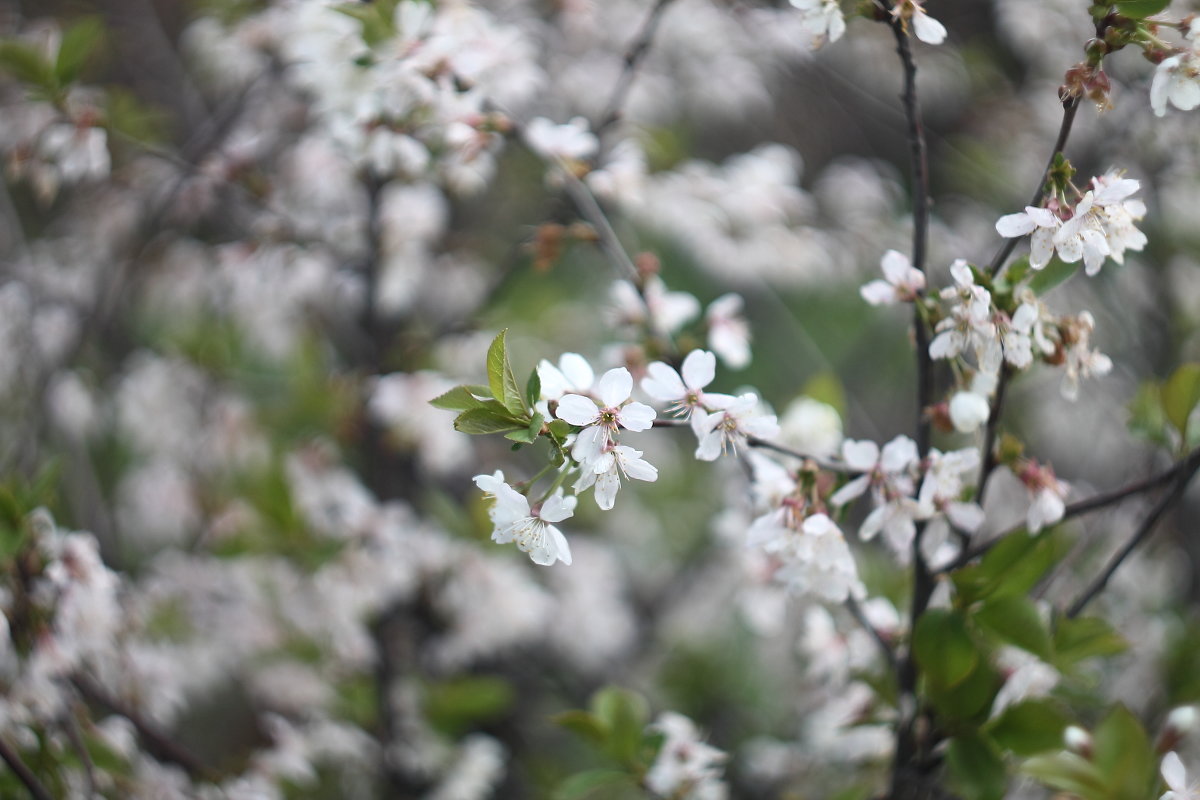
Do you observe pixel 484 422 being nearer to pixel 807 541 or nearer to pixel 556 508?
pixel 556 508

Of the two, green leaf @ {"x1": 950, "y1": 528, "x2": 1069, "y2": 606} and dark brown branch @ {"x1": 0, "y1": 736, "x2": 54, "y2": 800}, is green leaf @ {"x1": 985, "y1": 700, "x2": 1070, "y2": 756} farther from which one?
dark brown branch @ {"x1": 0, "y1": 736, "x2": 54, "y2": 800}

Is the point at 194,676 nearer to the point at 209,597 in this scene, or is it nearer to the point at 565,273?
the point at 209,597

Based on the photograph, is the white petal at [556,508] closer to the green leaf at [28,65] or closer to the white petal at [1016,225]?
the white petal at [1016,225]

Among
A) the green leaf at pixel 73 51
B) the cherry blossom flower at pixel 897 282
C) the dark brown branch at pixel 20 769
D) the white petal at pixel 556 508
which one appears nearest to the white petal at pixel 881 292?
the cherry blossom flower at pixel 897 282

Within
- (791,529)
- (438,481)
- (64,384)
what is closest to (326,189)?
(64,384)

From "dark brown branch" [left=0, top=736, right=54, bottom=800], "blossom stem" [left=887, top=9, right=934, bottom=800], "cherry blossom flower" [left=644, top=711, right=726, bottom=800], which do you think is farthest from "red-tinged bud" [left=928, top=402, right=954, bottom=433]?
"dark brown branch" [left=0, top=736, right=54, bottom=800]
